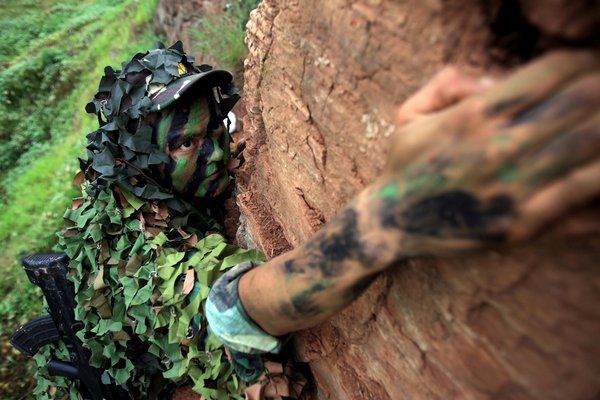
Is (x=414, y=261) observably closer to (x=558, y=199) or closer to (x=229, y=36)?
(x=558, y=199)

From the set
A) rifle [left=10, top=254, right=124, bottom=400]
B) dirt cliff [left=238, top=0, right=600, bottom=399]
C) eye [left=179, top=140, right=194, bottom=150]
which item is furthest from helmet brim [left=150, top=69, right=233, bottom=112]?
rifle [left=10, top=254, right=124, bottom=400]

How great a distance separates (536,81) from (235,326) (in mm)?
1073

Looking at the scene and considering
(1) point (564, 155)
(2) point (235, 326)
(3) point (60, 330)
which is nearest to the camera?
(1) point (564, 155)

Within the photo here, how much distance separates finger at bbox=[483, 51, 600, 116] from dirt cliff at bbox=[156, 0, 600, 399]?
0.07 metres

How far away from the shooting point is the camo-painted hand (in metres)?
0.65

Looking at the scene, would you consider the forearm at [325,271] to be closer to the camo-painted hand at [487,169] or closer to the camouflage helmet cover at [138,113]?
the camo-painted hand at [487,169]

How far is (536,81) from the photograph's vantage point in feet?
2.29

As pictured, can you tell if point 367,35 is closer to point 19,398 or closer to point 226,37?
point 226,37

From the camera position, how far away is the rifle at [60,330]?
2.34 metres

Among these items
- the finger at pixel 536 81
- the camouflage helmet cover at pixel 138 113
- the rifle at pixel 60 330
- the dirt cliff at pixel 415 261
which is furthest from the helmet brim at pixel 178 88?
the finger at pixel 536 81

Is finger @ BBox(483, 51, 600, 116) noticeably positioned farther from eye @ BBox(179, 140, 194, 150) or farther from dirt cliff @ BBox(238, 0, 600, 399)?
eye @ BBox(179, 140, 194, 150)

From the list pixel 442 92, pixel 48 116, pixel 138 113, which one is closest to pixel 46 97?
pixel 48 116

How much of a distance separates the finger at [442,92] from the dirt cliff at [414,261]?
0.14ft

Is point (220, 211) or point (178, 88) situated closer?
point (178, 88)
